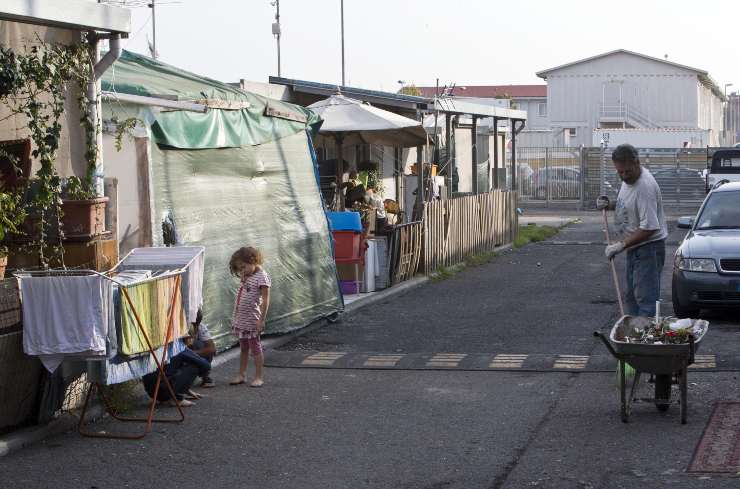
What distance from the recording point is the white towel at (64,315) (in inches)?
286

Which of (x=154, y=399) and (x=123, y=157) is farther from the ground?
(x=123, y=157)

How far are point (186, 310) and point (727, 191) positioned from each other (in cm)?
819

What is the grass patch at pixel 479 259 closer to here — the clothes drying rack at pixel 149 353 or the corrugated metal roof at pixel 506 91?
the clothes drying rack at pixel 149 353

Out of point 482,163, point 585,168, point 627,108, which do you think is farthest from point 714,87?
point 482,163

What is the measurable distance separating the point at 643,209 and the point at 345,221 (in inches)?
250

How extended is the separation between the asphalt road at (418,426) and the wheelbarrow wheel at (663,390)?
13 centimetres

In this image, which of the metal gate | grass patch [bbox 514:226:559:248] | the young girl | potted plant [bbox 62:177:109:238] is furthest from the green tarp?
the metal gate

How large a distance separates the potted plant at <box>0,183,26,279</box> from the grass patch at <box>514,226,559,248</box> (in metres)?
17.4

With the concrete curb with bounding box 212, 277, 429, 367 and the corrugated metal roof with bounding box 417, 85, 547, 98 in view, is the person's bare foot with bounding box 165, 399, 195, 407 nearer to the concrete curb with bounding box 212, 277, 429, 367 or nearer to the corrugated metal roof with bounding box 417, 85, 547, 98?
the concrete curb with bounding box 212, 277, 429, 367

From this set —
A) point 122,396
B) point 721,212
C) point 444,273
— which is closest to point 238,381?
point 122,396

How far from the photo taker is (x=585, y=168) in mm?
41219

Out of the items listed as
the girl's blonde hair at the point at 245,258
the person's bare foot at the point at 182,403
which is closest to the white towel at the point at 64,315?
the person's bare foot at the point at 182,403

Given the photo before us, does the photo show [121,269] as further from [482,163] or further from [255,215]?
[482,163]

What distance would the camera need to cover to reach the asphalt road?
6.84 meters
